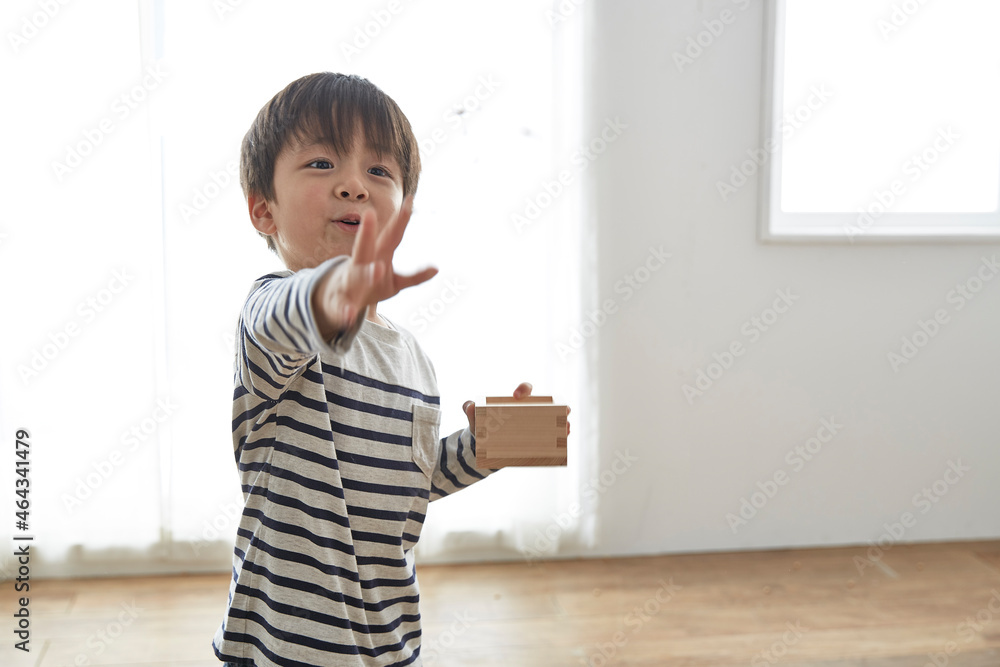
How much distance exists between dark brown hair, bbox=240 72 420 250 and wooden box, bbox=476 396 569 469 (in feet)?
1.06

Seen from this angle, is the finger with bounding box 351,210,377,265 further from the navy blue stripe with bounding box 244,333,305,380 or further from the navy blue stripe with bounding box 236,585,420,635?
the navy blue stripe with bounding box 236,585,420,635

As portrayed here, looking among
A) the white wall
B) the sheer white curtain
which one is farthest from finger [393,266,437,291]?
the white wall

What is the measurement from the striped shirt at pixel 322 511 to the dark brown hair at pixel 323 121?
169mm

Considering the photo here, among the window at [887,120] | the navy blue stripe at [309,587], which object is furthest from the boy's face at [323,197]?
the window at [887,120]

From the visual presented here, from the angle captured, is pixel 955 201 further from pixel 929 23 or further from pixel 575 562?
pixel 575 562

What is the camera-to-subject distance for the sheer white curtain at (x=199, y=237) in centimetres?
199

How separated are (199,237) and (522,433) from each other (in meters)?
1.48

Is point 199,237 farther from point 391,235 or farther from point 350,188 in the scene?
point 391,235

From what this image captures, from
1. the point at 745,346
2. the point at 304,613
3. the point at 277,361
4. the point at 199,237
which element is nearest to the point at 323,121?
the point at 277,361

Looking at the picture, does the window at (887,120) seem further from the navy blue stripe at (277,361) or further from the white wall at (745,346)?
the navy blue stripe at (277,361)

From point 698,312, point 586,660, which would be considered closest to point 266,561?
point 586,660

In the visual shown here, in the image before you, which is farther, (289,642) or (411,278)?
(289,642)

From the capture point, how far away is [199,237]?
2.04 meters

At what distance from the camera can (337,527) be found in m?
0.81
